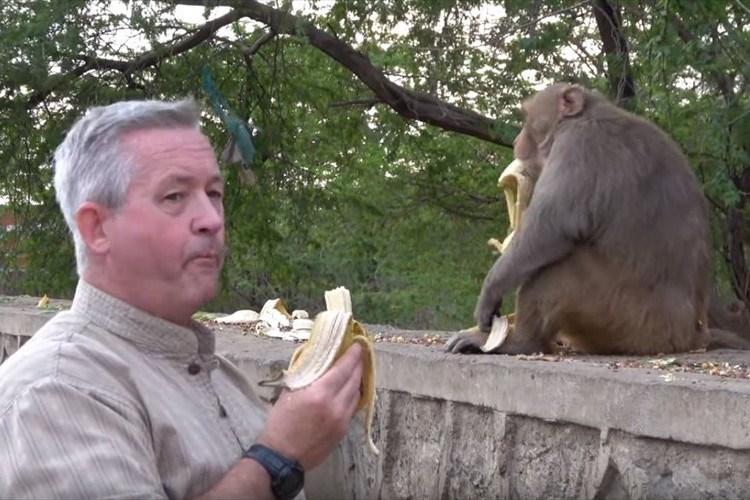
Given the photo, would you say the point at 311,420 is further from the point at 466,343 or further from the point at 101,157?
the point at 466,343

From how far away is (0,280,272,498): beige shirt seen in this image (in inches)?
72.1

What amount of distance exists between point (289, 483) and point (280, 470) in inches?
1.0

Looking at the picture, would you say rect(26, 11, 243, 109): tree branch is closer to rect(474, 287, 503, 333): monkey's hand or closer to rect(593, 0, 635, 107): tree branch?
rect(593, 0, 635, 107): tree branch

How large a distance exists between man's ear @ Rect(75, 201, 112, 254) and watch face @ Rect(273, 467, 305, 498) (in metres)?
0.48

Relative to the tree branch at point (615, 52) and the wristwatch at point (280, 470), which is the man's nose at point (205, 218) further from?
the tree branch at point (615, 52)

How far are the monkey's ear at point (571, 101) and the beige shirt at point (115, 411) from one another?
3.97m

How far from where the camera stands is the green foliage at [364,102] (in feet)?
30.7

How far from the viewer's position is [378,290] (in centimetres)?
1959

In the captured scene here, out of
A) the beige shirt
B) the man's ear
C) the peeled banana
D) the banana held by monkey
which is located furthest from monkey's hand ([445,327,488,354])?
the man's ear

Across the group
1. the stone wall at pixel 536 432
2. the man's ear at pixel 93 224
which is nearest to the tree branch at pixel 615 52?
the stone wall at pixel 536 432

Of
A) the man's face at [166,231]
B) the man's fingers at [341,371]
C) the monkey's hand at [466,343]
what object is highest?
the man's face at [166,231]

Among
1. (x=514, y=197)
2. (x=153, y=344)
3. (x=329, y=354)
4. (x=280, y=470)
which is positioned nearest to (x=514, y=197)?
(x=514, y=197)

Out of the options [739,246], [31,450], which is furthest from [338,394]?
[739,246]

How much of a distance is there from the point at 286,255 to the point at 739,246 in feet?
18.2
